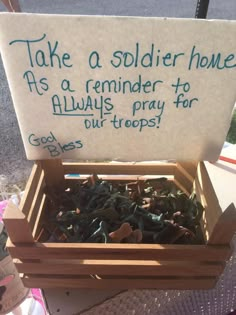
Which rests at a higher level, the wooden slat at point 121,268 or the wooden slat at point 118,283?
the wooden slat at point 121,268

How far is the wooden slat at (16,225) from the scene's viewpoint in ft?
1.63

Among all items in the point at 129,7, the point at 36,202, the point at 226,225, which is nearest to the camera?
the point at 226,225

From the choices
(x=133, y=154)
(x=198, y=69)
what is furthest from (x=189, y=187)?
(x=198, y=69)

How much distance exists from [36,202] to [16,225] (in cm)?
11

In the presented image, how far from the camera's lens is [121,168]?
2.32 feet

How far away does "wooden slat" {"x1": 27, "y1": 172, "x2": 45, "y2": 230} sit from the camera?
0.58m

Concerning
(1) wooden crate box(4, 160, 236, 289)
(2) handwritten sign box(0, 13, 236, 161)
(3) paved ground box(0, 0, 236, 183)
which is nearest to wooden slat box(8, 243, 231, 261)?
(1) wooden crate box(4, 160, 236, 289)

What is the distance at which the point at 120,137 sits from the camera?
25.1 inches

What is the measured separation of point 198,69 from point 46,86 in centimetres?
25

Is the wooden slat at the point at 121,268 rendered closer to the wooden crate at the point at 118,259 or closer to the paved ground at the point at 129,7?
the wooden crate at the point at 118,259

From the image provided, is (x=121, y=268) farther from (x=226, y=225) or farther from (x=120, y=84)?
(x=120, y=84)

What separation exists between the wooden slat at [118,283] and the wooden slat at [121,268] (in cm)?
2

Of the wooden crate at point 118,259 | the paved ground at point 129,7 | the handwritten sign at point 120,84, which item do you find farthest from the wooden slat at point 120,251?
the paved ground at point 129,7

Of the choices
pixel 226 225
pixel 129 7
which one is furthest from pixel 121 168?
pixel 129 7
